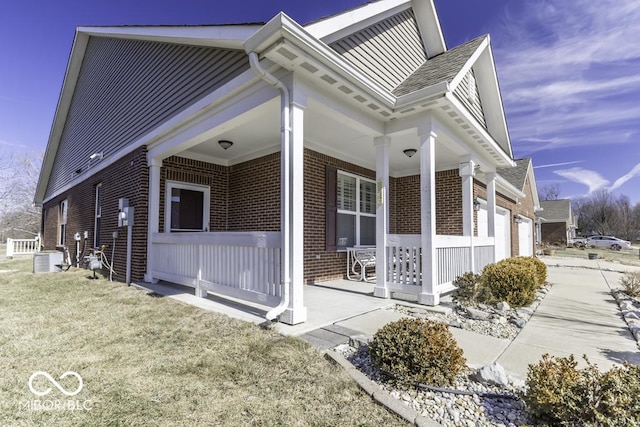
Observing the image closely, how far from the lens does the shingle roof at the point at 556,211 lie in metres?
37.0

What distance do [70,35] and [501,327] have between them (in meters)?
14.6

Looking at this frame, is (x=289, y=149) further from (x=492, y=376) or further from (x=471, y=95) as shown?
(x=471, y=95)

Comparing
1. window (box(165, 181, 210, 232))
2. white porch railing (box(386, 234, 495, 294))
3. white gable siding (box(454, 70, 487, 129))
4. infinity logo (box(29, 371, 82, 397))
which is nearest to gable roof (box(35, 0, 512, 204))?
white gable siding (box(454, 70, 487, 129))

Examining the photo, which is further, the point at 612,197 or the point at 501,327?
the point at 612,197

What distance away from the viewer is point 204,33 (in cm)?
471

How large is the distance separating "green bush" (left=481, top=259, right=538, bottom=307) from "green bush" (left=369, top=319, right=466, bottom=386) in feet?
9.71

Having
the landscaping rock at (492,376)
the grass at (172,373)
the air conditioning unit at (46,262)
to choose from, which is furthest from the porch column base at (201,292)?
the air conditioning unit at (46,262)

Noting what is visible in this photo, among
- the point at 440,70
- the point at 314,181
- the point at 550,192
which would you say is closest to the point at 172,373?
the point at 314,181

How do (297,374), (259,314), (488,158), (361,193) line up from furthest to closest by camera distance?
(361,193)
(488,158)
(259,314)
(297,374)

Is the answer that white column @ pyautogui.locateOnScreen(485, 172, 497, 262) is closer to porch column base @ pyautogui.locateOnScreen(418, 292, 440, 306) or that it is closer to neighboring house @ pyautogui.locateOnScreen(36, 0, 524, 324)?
neighboring house @ pyautogui.locateOnScreen(36, 0, 524, 324)

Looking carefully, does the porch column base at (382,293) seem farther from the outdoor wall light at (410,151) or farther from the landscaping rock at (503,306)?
the outdoor wall light at (410,151)

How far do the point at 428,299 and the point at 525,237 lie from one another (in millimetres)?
13560

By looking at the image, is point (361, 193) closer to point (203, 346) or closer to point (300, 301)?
point (300, 301)

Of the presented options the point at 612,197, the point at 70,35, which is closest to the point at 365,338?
the point at 70,35
